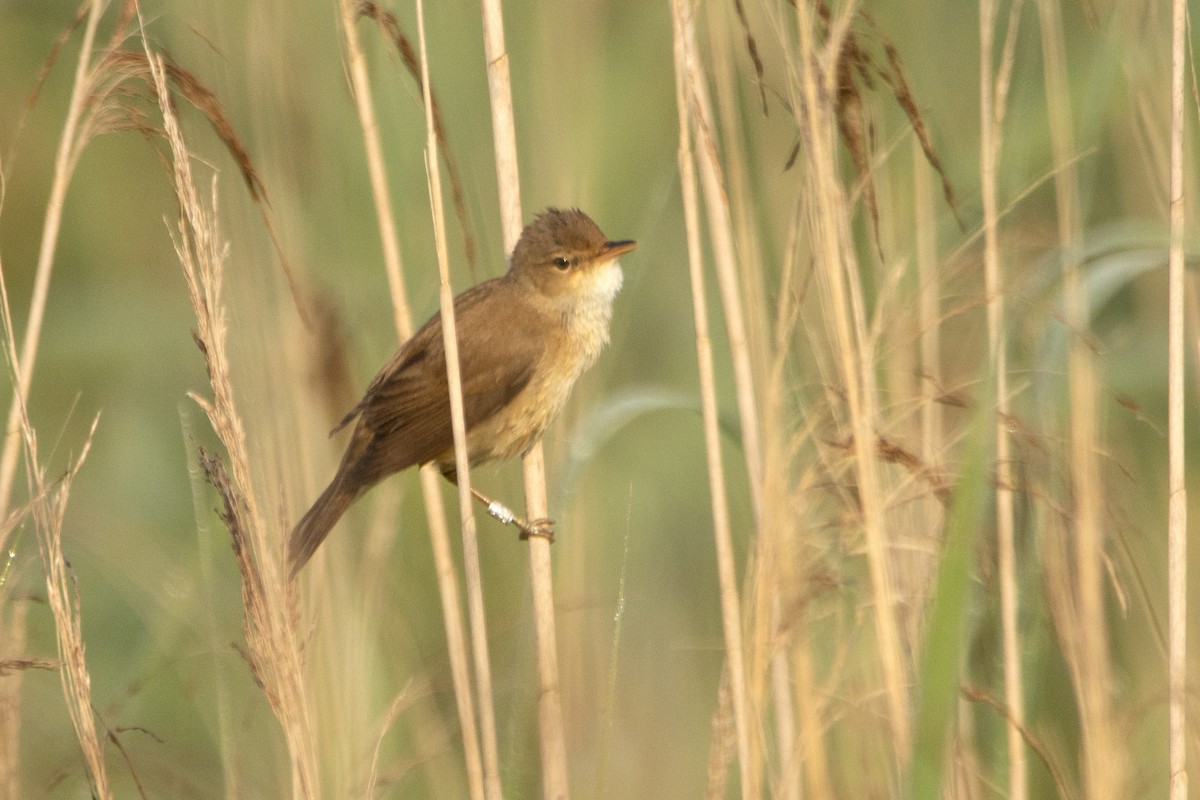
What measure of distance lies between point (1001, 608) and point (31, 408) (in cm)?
249

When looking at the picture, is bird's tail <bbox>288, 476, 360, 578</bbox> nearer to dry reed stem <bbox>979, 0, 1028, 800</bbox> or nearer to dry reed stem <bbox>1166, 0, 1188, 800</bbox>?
dry reed stem <bbox>979, 0, 1028, 800</bbox>

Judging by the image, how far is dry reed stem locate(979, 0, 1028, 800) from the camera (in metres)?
1.98

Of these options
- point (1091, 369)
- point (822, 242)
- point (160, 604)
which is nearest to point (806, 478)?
point (822, 242)

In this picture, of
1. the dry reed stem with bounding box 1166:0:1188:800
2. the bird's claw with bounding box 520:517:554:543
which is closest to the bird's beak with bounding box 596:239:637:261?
the bird's claw with bounding box 520:517:554:543

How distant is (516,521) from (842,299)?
114cm

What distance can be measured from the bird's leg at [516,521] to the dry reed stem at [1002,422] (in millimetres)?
757

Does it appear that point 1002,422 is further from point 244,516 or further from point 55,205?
point 55,205

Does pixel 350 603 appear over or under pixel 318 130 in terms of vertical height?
under

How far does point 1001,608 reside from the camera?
2.12m

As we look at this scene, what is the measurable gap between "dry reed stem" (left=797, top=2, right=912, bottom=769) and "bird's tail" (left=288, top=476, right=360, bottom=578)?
1.06 metres

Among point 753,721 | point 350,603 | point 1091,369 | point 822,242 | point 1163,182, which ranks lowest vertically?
point 753,721

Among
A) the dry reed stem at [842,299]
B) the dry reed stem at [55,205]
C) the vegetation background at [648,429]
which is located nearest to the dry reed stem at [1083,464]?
the vegetation background at [648,429]

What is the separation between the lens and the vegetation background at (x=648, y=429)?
1952 mm

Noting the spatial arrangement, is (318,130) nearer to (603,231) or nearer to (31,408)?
(603,231)
